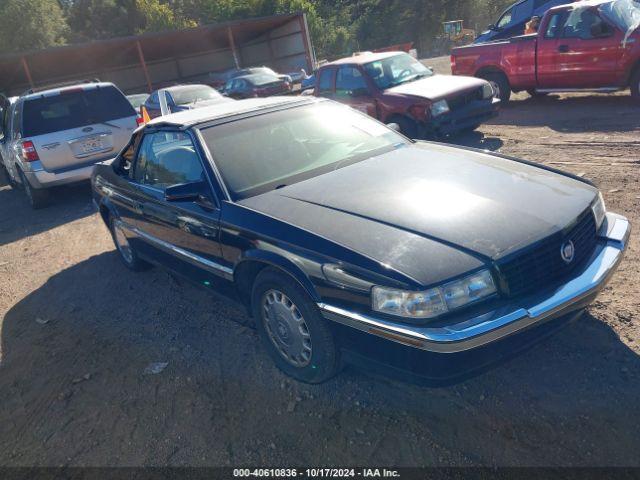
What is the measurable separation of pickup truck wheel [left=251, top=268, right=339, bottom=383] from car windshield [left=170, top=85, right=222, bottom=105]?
1183 centimetres

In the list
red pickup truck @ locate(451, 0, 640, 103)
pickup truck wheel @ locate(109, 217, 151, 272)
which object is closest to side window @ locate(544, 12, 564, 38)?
red pickup truck @ locate(451, 0, 640, 103)

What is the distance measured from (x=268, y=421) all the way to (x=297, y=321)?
0.60 metres

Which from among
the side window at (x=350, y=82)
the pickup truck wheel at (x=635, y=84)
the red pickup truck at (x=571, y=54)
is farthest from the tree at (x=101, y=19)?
the pickup truck wheel at (x=635, y=84)

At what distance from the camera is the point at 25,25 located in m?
40.0

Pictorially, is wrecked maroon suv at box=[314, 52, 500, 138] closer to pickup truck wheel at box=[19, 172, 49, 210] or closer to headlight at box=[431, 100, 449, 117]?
headlight at box=[431, 100, 449, 117]

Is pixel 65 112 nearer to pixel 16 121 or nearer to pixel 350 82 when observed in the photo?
pixel 16 121

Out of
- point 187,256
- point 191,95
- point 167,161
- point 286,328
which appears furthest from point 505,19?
point 286,328

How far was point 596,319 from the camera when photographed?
3.43 meters

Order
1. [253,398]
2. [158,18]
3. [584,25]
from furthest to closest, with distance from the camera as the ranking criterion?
[158,18] → [584,25] → [253,398]

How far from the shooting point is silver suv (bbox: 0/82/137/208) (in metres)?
8.14

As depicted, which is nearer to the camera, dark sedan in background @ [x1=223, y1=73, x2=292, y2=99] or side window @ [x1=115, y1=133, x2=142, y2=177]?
side window @ [x1=115, y1=133, x2=142, y2=177]

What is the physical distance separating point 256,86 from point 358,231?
55.4 ft

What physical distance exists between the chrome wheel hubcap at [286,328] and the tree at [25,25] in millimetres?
45091

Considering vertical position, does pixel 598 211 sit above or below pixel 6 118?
below
